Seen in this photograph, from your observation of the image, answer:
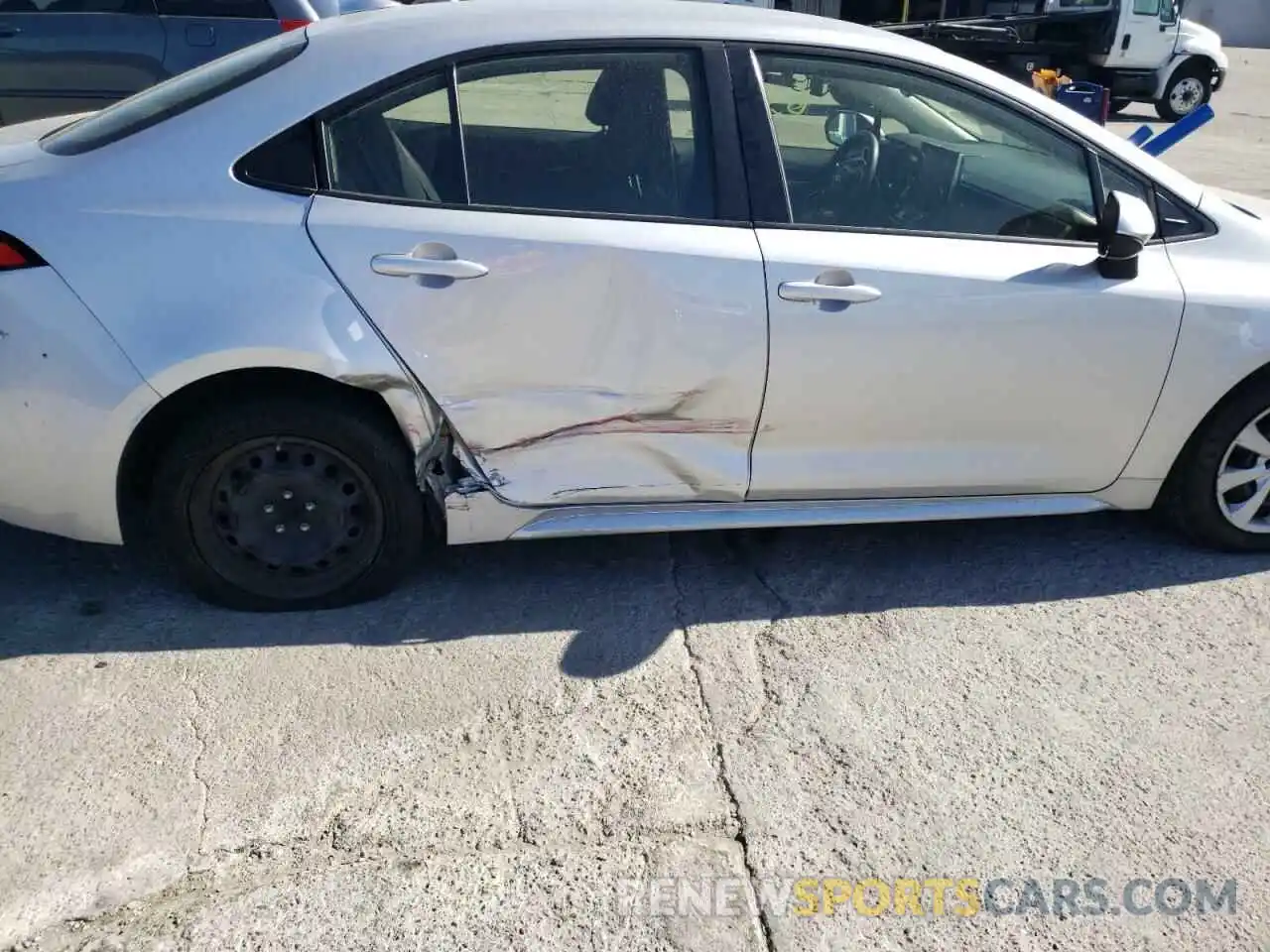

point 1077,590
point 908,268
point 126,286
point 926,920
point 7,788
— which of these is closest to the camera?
point 926,920

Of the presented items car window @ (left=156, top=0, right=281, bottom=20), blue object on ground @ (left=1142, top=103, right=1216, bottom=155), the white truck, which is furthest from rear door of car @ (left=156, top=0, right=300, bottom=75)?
the white truck

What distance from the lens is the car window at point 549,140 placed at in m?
3.04

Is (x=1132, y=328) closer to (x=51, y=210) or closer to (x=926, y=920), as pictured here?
(x=926, y=920)

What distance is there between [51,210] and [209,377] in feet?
1.86

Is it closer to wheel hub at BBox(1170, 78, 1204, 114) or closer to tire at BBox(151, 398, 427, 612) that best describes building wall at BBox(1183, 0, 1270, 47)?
wheel hub at BBox(1170, 78, 1204, 114)

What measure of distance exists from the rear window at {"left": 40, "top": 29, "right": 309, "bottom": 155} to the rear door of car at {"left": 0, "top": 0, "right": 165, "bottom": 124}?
3891mm

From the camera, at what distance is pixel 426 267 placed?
2.94 metres

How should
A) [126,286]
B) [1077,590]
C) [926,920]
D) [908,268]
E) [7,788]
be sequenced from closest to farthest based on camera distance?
[926,920] < [7,788] < [126,286] < [908,268] < [1077,590]

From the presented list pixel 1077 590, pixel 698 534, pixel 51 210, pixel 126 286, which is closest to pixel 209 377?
pixel 126 286

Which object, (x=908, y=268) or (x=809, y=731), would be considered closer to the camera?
(x=809, y=731)

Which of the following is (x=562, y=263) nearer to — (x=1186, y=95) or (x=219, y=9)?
(x=219, y=9)

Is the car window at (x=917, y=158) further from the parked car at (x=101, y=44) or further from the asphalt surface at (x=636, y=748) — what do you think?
the parked car at (x=101, y=44)

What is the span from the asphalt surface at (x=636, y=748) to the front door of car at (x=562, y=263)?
0.56m

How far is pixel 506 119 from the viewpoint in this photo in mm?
3225
